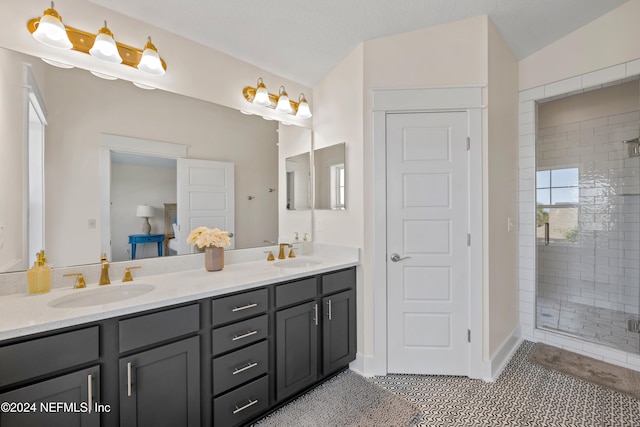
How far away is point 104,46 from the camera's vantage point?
Answer: 1593 millimetres

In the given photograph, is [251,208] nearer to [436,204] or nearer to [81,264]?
[81,264]

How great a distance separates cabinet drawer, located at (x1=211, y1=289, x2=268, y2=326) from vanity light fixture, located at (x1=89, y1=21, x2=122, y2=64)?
1459 millimetres

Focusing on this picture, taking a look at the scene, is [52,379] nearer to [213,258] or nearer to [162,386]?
[162,386]

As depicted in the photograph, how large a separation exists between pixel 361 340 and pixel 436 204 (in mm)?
1213

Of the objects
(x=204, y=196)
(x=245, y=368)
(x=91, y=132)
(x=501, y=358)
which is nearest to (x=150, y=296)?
(x=245, y=368)

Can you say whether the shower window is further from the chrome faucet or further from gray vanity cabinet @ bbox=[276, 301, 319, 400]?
the chrome faucet

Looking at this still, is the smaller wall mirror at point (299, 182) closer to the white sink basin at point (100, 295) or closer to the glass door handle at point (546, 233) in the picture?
the white sink basin at point (100, 295)

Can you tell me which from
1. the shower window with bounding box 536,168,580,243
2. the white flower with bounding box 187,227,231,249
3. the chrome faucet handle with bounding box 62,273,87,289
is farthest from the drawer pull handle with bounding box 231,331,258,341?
the shower window with bounding box 536,168,580,243

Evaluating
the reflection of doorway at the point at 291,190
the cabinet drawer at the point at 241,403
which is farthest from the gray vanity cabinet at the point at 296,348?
the reflection of doorway at the point at 291,190

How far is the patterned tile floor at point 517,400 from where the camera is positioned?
178 centimetres

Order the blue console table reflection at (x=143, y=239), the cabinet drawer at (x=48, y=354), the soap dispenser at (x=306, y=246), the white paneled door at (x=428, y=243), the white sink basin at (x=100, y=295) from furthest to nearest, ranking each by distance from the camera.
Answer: the soap dispenser at (x=306, y=246), the white paneled door at (x=428, y=243), the blue console table reflection at (x=143, y=239), the white sink basin at (x=100, y=295), the cabinet drawer at (x=48, y=354)

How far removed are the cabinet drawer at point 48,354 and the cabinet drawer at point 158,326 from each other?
103 mm

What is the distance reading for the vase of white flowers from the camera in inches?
77.3

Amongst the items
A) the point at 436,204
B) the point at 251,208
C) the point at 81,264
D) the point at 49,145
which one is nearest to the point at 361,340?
the point at 436,204
